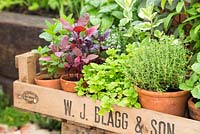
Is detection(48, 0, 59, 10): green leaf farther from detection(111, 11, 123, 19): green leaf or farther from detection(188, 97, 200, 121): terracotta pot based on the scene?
detection(188, 97, 200, 121): terracotta pot

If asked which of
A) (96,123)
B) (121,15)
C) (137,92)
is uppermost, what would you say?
(121,15)

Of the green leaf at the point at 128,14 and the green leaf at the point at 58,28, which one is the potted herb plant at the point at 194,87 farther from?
the green leaf at the point at 58,28

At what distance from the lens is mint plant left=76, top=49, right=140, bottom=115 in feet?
5.34

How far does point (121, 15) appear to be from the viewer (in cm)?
199

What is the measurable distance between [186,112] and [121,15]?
1.84ft

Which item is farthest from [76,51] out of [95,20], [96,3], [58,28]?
[96,3]

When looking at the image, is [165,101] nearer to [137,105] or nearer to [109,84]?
[137,105]

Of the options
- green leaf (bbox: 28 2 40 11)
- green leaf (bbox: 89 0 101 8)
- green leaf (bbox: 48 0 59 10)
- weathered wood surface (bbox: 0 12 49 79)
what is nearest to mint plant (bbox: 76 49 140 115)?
green leaf (bbox: 89 0 101 8)

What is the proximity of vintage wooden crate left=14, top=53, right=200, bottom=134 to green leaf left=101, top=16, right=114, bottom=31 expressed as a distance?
326mm

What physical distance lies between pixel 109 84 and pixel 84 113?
0.16m

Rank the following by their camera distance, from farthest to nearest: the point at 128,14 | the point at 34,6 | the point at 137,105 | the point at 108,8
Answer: the point at 34,6, the point at 108,8, the point at 128,14, the point at 137,105

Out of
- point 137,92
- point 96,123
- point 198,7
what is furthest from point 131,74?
point 198,7

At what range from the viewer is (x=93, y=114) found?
1.72 meters

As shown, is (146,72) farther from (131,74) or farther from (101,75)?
(101,75)
